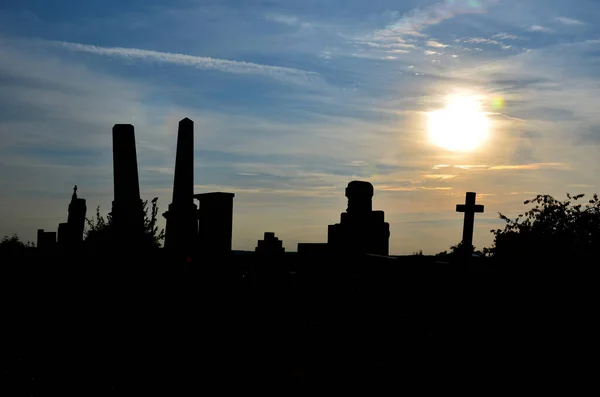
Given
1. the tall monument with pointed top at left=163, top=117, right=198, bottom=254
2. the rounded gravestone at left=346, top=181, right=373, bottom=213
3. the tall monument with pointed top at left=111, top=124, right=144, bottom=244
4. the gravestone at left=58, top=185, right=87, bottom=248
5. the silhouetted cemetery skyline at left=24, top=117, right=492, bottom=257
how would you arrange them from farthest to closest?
the gravestone at left=58, top=185, right=87, bottom=248
the tall monument with pointed top at left=111, top=124, right=144, bottom=244
the rounded gravestone at left=346, top=181, right=373, bottom=213
the tall monument with pointed top at left=163, top=117, right=198, bottom=254
the silhouetted cemetery skyline at left=24, top=117, right=492, bottom=257

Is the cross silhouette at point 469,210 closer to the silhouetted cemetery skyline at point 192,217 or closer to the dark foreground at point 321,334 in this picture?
the silhouetted cemetery skyline at point 192,217

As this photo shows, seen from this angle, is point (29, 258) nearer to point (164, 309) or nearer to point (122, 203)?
point (122, 203)

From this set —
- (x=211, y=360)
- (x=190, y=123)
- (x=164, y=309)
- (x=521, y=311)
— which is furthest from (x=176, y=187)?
(x=521, y=311)

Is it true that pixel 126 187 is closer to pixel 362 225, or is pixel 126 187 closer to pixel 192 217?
pixel 192 217

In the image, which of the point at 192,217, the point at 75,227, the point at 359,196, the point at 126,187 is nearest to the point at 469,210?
the point at 359,196

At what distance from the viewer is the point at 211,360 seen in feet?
34.9

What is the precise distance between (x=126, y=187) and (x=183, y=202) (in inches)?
70.0

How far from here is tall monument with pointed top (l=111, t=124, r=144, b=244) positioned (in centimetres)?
1487

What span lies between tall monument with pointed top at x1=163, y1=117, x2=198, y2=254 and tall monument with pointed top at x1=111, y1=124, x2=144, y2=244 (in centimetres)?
101

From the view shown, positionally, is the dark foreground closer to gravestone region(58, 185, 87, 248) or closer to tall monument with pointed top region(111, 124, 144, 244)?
tall monument with pointed top region(111, 124, 144, 244)

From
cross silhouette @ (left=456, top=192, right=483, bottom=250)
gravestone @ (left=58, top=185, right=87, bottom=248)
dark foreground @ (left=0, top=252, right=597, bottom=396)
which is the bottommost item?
dark foreground @ (left=0, top=252, right=597, bottom=396)

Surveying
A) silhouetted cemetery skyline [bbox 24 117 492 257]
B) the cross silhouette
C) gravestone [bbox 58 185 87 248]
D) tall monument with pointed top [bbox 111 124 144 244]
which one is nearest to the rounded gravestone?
silhouetted cemetery skyline [bbox 24 117 492 257]

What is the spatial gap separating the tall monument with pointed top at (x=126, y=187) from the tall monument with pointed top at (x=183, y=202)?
3.31 ft

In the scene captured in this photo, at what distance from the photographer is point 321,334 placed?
33.9 ft
